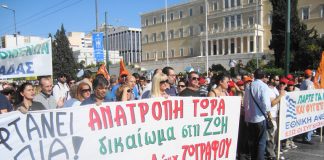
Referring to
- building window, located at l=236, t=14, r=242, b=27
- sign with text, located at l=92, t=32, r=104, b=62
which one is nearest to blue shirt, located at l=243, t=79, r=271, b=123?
sign with text, located at l=92, t=32, r=104, b=62

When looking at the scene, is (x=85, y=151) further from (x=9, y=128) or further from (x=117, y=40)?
(x=117, y=40)

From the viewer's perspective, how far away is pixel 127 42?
138125mm

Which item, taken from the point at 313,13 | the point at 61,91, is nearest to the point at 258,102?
the point at 61,91

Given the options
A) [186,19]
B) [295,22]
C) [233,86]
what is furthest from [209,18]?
[233,86]

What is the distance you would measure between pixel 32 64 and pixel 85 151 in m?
4.16

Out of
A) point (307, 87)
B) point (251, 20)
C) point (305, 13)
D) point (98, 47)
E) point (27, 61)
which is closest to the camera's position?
point (27, 61)

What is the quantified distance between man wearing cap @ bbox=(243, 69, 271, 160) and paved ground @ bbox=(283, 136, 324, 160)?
132 cm

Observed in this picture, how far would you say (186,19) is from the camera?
274 ft

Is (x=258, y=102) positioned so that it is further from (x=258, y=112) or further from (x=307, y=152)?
(x=307, y=152)

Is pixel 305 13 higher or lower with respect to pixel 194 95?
higher

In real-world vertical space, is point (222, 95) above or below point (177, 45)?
below

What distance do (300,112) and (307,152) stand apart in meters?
0.90

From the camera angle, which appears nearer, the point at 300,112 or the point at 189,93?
the point at 189,93

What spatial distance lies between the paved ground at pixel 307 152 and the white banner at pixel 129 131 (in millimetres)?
2349
